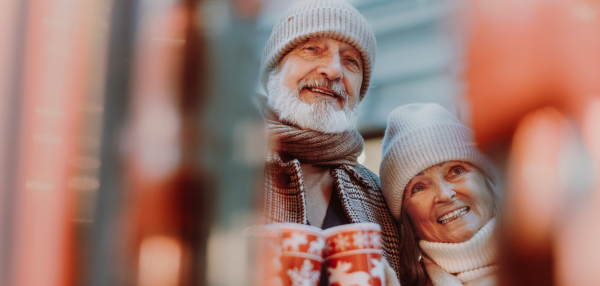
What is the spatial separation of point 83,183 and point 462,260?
774mm

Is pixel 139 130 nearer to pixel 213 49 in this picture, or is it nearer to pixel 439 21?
pixel 213 49

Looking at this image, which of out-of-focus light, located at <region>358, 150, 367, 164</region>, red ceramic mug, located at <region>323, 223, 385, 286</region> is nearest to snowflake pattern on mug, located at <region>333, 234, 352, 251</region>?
red ceramic mug, located at <region>323, 223, 385, 286</region>

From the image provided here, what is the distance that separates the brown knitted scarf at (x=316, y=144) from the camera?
1.11 m

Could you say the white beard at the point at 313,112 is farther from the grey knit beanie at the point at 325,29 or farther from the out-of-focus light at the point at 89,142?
the out-of-focus light at the point at 89,142

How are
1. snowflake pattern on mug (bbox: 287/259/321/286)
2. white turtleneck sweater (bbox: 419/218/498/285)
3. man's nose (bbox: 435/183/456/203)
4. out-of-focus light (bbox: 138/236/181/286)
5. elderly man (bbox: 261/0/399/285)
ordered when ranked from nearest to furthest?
1. out-of-focus light (bbox: 138/236/181/286)
2. snowflake pattern on mug (bbox: 287/259/321/286)
3. white turtleneck sweater (bbox: 419/218/498/285)
4. man's nose (bbox: 435/183/456/203)
5. elderly man (bbox: 261/0/399/285)

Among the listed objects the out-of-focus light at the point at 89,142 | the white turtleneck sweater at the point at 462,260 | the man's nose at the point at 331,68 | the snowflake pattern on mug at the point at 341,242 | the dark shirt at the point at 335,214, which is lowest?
the white turtleneck sweater at the point at 462,260

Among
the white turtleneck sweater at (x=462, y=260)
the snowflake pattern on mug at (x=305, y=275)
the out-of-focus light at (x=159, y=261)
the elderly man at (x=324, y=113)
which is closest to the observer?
the out-of-focus light at (x=159, y=261)

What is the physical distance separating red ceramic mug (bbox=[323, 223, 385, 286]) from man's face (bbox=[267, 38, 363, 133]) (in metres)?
0.45

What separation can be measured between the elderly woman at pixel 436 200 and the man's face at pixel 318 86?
0.14m

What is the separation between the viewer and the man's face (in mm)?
1150

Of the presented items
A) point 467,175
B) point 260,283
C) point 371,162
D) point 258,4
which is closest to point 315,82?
point 371,162

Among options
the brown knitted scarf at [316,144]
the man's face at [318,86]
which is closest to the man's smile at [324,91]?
the man's face at [318,86]

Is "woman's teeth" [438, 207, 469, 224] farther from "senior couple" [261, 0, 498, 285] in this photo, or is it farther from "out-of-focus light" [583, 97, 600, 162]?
"out-of-focus light" [583, 97, 600, 162]

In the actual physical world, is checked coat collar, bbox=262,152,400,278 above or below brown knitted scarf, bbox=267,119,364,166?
below
